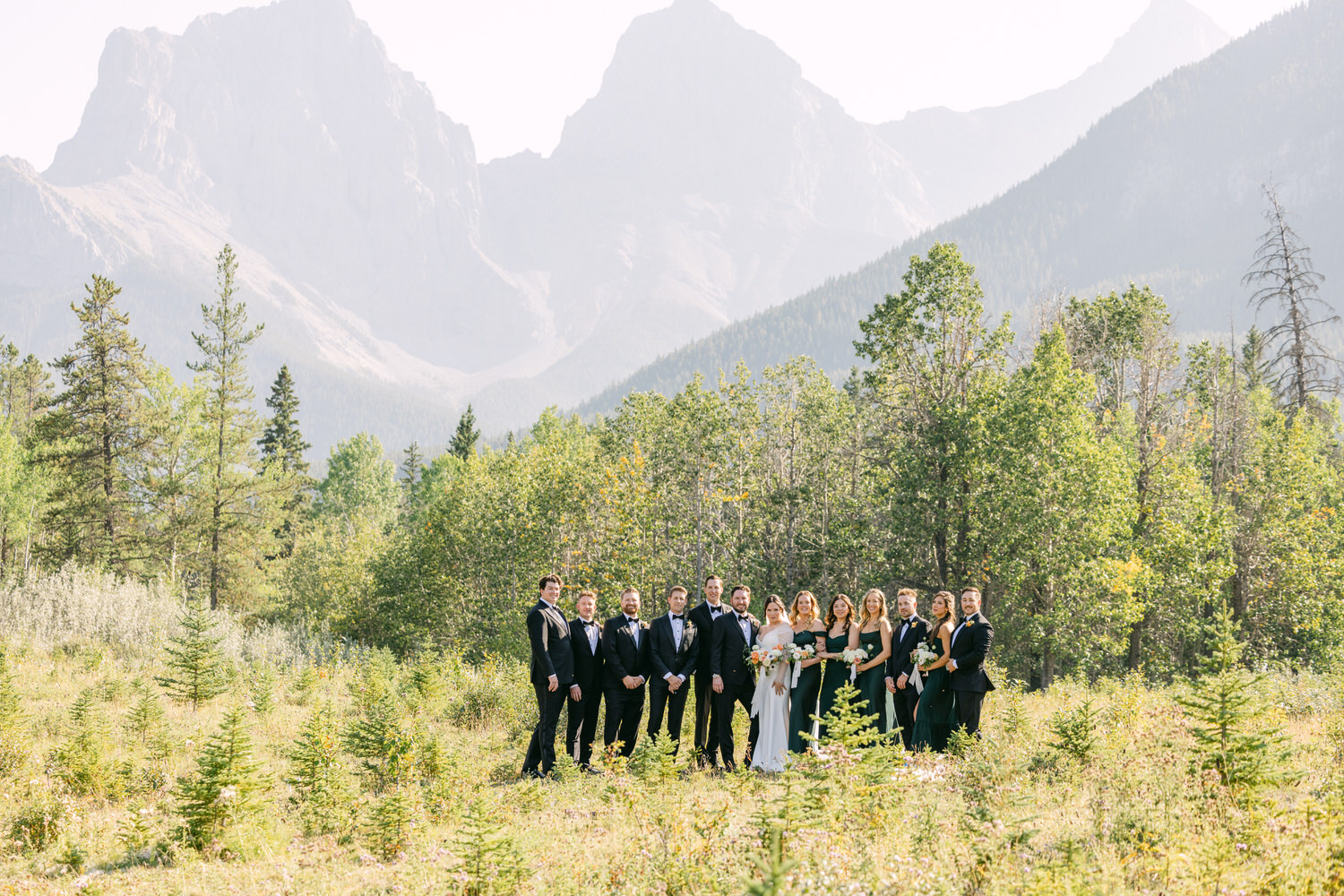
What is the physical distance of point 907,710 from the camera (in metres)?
9.98

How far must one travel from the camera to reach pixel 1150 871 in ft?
17.1

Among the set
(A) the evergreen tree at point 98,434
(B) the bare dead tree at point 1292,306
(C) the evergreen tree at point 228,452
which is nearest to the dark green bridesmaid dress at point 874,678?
(B) the bare dead tree at point 1292,306

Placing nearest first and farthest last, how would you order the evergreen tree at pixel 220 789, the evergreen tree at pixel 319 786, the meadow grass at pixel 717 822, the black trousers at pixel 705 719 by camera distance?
the meadow grass at pixel 717 822 < the evergreen tree at pixel 220 789 < the evergreen tree at pixel 319 786 < the black trousers at pixel 705 719

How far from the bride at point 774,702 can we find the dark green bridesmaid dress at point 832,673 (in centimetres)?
42

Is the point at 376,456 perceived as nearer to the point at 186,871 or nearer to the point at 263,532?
the point at 263,532

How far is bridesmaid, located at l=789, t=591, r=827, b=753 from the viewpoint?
969 centimetres

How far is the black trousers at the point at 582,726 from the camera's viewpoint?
31.0 ft

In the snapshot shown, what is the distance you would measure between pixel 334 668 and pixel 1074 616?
16180 mm

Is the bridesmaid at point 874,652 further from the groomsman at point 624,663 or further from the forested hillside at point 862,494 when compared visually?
the forested hillside at point 862,494

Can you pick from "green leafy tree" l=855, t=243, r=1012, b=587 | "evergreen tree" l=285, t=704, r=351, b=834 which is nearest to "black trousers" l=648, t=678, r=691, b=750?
"evergreen tree" l=285, t=704, r=351, b=834

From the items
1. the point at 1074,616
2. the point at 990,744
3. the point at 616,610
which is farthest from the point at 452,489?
the point at 990,744

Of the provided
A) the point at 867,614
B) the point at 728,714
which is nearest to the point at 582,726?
the point at 728,714

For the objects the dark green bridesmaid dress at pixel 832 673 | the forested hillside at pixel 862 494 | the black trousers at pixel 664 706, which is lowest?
the black trousers at pixel 664 706

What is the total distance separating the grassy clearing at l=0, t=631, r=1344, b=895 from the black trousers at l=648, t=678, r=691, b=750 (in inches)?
33.4
